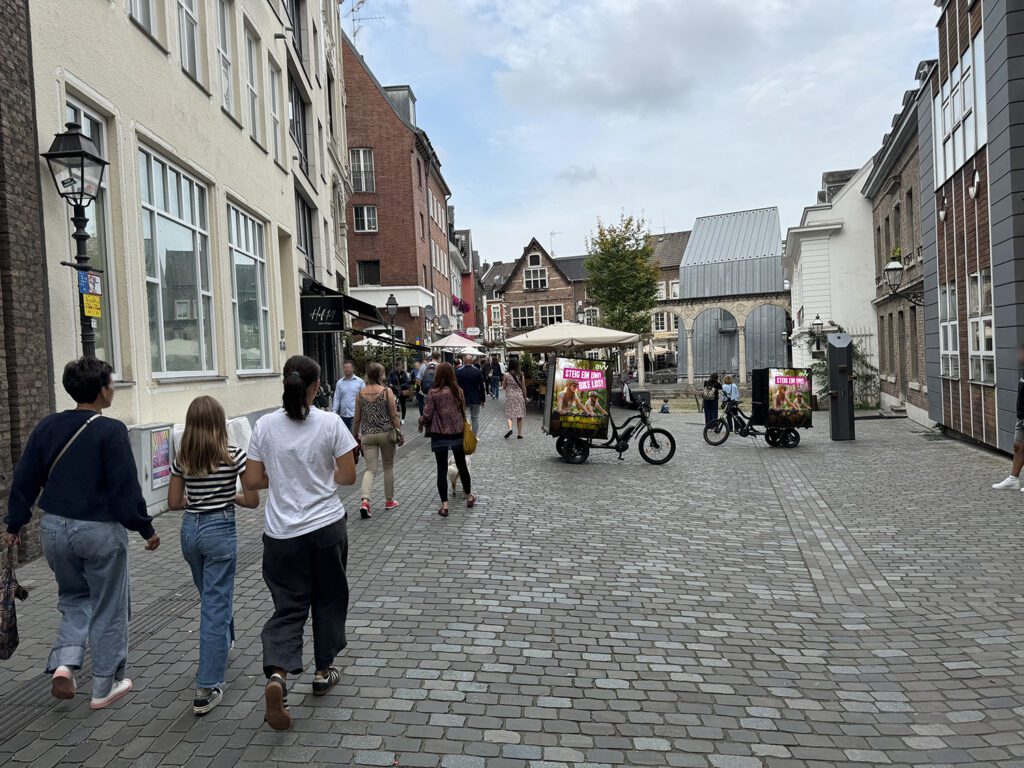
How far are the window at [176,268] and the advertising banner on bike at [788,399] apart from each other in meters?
9.99

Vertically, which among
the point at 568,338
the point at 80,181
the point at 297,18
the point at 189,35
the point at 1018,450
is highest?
the point at 297,18

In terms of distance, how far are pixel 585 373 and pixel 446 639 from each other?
29.5ft

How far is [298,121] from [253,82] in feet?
18.4

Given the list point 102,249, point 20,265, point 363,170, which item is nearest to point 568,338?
point 102,249

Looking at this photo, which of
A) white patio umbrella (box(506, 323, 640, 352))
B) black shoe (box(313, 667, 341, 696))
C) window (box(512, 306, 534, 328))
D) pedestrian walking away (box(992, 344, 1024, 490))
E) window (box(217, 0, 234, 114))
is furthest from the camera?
window (box(512, 306, 534, 328))

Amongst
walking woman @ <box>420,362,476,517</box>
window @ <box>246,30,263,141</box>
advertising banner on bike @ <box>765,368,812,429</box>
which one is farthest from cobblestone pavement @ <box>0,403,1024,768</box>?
window @ <box>246,30,263,141</box>

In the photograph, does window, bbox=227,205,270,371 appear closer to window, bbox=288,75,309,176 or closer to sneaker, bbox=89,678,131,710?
window, bbox=288,75,309,176

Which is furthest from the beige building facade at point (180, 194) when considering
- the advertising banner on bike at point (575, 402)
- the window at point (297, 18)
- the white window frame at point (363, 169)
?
the white window frame at point (363, 169)

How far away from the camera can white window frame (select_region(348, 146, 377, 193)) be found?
3969 centimetres

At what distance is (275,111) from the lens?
59.5 ft

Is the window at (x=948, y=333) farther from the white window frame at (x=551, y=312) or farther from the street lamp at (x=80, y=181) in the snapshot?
the white window frame at (x=551, y=312)

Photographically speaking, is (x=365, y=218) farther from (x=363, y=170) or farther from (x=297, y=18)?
(x=297, y=18)

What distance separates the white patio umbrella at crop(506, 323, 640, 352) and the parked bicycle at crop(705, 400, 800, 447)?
6791mm

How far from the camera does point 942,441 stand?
16.1 metres
